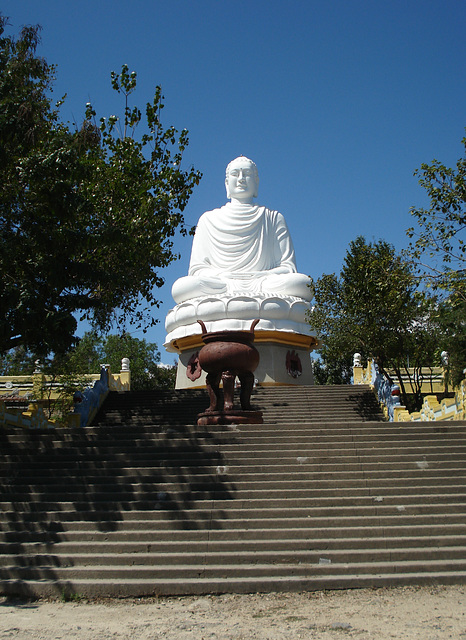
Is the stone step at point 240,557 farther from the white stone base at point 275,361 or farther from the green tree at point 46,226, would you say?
the white stone base at point 275,361

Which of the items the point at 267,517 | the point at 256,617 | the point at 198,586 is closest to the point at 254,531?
the point at 267,517

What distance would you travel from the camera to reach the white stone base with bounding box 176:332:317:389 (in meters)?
18.9

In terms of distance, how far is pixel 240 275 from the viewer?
67.9 ft

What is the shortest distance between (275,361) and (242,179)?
6.80 meters

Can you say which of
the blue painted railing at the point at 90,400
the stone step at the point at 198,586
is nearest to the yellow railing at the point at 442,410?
the blue painted railing at the point at 90,400

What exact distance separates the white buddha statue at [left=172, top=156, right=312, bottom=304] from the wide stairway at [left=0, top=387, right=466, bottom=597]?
9639 mm

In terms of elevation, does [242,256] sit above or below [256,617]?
above

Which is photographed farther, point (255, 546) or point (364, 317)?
point (364, 317)

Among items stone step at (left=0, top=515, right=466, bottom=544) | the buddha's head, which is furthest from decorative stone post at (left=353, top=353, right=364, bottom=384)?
stone step at (left=0, top=515, right=466, bottom=544)

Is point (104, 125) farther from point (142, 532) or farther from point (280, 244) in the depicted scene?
point (142, 532)

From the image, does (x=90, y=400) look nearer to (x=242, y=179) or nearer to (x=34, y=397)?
(x=34, y=397)

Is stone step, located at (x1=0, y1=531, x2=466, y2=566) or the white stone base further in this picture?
the white stone base

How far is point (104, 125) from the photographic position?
16.2 meters

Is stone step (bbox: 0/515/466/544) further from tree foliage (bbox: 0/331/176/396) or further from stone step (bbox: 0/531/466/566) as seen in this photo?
tree foliage (bbox: 0/331/176/396)
